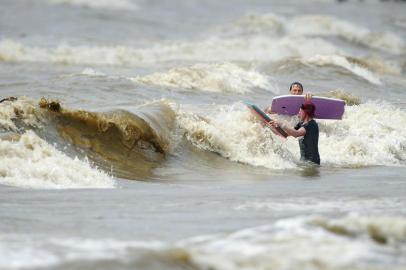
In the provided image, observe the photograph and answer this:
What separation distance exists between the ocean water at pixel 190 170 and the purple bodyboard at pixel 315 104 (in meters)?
0.46

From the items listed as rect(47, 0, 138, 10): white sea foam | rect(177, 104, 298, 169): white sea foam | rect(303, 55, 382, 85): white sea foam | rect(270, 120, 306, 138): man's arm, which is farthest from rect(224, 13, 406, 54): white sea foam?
rect(270, 120, 306, 138): man's arm

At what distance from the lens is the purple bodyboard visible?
1351cm

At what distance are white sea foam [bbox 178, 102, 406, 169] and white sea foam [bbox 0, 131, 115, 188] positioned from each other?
3.18 meters

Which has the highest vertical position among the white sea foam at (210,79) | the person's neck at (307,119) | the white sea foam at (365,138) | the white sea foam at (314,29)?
the white sea foam at (314,29)

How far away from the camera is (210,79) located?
A: 20.5 m

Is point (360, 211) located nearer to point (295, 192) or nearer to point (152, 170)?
point (295, 192)

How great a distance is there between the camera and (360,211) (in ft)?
26.0

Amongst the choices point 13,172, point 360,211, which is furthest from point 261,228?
point 13,172

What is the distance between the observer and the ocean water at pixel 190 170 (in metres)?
6.16

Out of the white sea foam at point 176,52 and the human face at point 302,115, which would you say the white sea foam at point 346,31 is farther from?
the human face at point 302,115

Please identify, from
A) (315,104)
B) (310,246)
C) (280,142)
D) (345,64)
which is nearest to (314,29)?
(345,64)

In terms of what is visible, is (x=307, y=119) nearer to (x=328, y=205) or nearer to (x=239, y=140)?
(x=239, y=140)

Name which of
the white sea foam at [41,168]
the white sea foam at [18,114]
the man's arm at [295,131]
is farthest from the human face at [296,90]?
the white sea foam at [41,168]

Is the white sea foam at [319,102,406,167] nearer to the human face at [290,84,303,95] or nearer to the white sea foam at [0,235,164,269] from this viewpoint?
the human face at [290,84,303,95]
